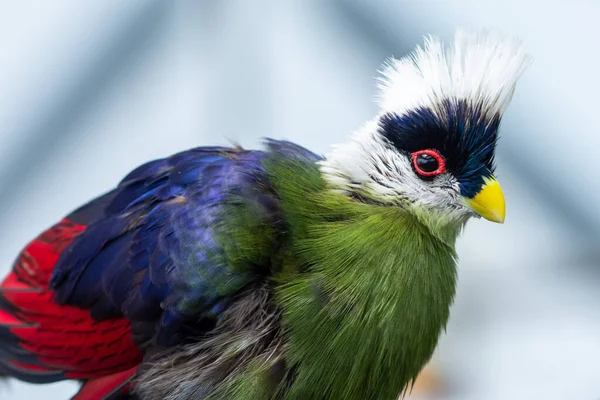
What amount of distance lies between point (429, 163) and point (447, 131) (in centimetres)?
7

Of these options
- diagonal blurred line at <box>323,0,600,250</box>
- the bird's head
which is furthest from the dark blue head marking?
diagonal blurred line at <box>323,0,600,250</box>

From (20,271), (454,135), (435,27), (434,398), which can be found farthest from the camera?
(435,27)

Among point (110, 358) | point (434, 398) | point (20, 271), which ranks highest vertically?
point (20, 271)

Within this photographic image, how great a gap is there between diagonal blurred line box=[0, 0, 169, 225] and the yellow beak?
146cm

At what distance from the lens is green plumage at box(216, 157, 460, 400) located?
1.17 m

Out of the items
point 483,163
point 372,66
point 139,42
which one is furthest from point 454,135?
point 139,42

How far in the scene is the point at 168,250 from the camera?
126 centimetres

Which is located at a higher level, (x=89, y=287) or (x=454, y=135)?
(x=454, y=135)

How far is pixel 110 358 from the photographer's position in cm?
132

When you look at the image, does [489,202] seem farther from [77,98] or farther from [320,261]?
[77,98]

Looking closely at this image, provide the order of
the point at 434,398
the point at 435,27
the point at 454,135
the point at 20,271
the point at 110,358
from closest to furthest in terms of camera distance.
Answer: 1. the point at 454,135
2. the point at 110,358
3. the point at 20,271
4. the point at 434,398
5. the point at 435,27

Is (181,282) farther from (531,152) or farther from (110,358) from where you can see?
(531,152)

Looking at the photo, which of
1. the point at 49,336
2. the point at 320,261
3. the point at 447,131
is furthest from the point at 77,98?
the point at 447,131

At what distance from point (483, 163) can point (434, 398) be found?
4.02 ft
